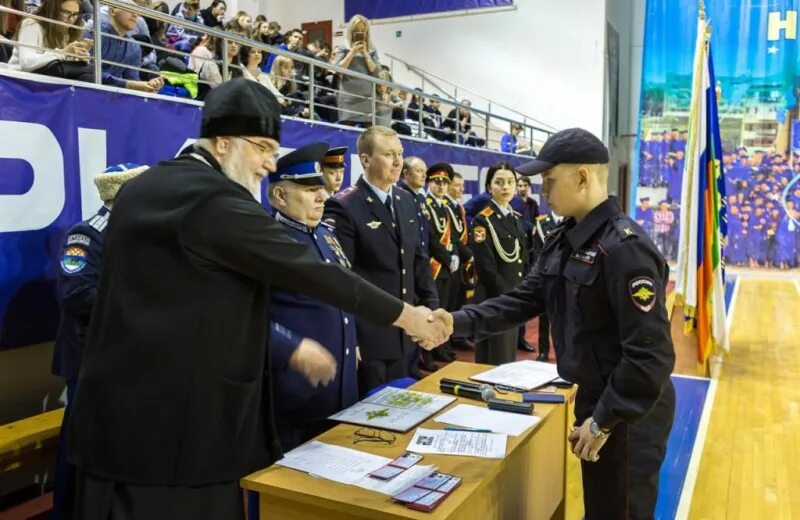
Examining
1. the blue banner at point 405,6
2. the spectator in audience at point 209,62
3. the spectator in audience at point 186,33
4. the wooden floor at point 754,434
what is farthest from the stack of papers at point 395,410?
the blue banner at point 405,6

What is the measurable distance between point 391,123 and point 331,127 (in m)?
2.49

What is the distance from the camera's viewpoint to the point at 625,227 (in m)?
1.93

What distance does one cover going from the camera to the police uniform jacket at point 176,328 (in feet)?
4.96

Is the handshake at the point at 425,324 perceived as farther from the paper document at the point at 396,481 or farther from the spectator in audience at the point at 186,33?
the spectator in audience at the point at 186,33

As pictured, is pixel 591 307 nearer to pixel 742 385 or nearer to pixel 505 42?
pixel 742 385

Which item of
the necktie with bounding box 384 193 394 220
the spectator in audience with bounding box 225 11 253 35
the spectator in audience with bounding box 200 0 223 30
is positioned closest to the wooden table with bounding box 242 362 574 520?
the necktie with bounding box 384 193 394 220

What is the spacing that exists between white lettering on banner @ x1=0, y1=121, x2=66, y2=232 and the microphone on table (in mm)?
1930

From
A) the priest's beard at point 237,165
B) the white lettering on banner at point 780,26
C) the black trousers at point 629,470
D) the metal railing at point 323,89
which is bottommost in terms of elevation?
the black trousers at point 629,470

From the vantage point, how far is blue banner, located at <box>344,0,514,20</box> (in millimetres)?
14617

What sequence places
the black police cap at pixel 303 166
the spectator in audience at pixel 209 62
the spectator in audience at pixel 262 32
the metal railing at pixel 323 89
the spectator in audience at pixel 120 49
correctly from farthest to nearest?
the spectator in audience at pixel 262 32
the spectator in audience at pixel 209 62
the spectator in audience at pixel 120 49
the metal railing at pixel 323 89
the black police cap at pixel 303 166

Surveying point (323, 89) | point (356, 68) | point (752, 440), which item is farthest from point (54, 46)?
point (752, 440)

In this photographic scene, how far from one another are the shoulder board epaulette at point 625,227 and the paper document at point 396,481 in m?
0.78

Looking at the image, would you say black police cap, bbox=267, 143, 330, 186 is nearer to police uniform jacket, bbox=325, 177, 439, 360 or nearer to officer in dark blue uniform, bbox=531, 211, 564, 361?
police uniform jacket, bbox=325, 177, 439, 360

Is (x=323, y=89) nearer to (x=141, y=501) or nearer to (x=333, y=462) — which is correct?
(x=333, y=462)
